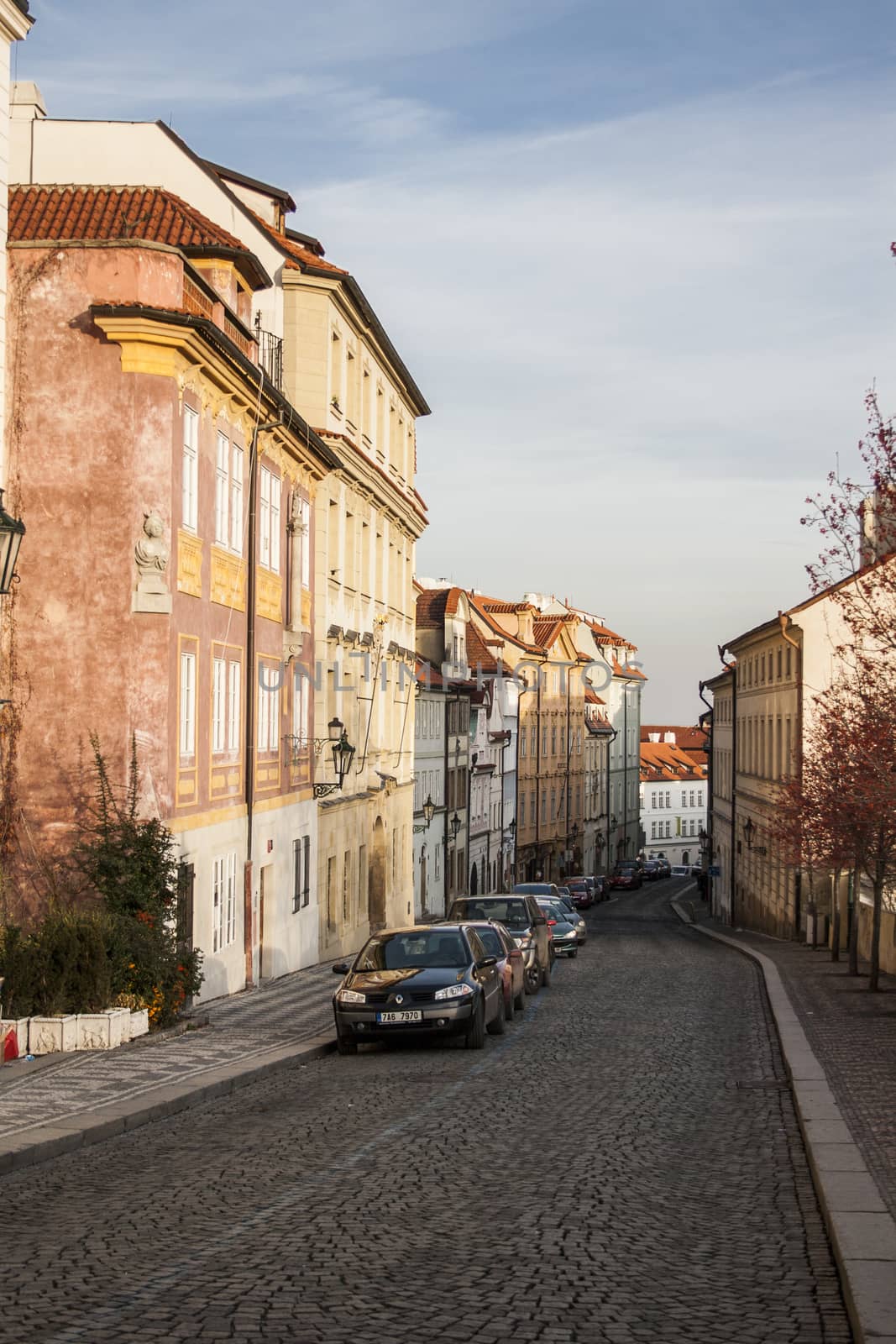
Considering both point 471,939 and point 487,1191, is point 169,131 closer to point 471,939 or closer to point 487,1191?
point 471,939

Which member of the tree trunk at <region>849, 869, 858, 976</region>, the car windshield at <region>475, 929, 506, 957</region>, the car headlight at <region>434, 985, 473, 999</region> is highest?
the car windshield at <region>475, 929, 506, 957</region>

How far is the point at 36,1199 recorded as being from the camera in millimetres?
9523

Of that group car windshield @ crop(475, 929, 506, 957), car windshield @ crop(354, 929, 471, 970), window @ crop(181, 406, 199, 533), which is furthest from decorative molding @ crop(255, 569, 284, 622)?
car windshield @ crop(354, 929, 471, 970)

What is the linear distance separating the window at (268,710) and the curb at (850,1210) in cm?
1271

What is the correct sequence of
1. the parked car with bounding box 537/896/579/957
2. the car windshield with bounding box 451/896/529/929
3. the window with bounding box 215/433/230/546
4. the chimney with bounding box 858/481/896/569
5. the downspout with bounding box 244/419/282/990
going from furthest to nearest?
the parked car with bounding box 537/896/579/957 < the car windshield with bounding box 451/896/529/929 < the downspout with bounding box 244/419/282/990 < the window with bounding box 215/433/230/546 < the chimney with bounding box 858/481/896/569

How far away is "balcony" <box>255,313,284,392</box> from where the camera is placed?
27.8 metres

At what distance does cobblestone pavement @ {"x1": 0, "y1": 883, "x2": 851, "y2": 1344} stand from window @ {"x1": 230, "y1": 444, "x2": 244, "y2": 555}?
10.3 metres

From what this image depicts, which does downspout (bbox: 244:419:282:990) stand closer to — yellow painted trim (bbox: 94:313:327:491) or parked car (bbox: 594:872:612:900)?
yellow painted trim (bbox: 94:313:327:491)

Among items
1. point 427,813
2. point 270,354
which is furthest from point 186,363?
point 427,813

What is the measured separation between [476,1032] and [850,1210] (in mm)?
9647

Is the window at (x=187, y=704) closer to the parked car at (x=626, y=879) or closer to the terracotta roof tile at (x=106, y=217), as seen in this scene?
the terracotta roof tile at (x=106, y=217)

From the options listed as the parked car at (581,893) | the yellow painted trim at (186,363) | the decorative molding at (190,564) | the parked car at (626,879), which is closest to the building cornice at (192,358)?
the yellow painted trim at (186,363)

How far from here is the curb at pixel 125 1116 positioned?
35.6 feet

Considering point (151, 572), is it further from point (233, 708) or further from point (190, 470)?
point (233, 708)
